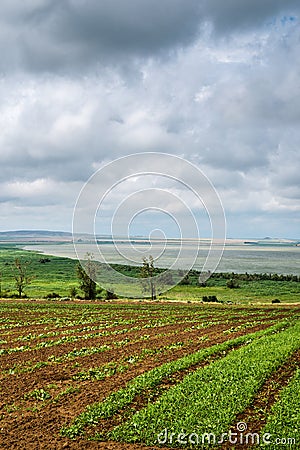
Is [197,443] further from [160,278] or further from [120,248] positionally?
[160,278]

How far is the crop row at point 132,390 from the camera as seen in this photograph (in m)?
10.9

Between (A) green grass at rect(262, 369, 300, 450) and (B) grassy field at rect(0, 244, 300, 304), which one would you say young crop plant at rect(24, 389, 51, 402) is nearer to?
(A) green grass at rect(262, 369, 300, 450)

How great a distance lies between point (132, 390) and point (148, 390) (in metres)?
0.54

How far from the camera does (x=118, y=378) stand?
48.6 feet

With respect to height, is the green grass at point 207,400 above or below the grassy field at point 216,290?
above

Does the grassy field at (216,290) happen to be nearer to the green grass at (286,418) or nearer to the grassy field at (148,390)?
the grassy field at (148,390)

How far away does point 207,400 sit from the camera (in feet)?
39.0

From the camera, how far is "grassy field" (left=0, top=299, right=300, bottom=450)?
10.1m

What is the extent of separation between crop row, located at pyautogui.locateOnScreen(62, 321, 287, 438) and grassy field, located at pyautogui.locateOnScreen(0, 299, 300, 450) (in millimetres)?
31

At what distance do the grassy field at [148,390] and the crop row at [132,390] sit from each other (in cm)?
3

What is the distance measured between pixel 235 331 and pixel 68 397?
1435cm

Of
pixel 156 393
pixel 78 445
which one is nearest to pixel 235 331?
pixel 156 393

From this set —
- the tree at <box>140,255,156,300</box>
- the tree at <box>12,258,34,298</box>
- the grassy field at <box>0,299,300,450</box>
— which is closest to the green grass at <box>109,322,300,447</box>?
the grassy field at <box>0,299,300,450</box>

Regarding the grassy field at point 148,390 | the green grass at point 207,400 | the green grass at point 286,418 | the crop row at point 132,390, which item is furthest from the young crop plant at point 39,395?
the green grass at point 286,418
